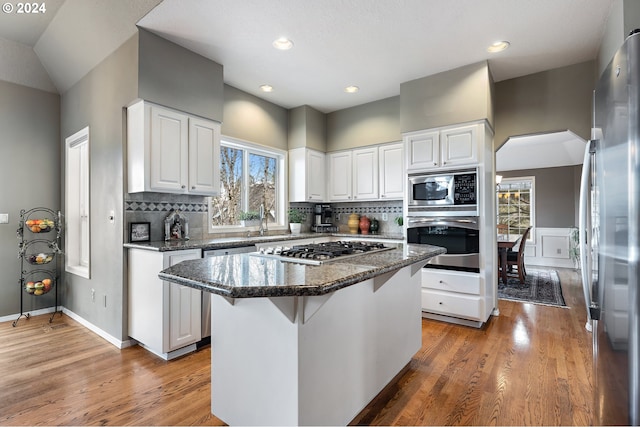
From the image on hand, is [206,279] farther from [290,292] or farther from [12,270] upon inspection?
[12,270]

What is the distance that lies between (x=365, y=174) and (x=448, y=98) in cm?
146

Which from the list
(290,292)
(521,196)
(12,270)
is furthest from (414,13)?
(521,196)

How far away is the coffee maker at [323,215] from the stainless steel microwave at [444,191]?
162cm

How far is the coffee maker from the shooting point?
198 inches

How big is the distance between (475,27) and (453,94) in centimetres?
80

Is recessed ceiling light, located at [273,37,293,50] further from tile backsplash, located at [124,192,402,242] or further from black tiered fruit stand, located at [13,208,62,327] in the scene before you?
black tiered fruit stand, located at [13,208,62,327]

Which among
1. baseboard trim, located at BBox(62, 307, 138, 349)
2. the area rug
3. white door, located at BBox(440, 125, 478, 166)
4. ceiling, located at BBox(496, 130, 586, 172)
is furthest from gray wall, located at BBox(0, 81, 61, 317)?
ceiling, located at BBox(496, 130, 586, 172)

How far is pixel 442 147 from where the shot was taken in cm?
347

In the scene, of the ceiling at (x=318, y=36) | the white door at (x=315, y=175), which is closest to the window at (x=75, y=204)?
the ceiling at (x=318, y=36)

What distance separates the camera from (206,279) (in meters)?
1.19

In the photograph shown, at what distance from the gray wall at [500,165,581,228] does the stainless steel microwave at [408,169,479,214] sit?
5.17m

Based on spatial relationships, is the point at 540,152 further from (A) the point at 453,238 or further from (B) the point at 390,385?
(B) the point at 390,385

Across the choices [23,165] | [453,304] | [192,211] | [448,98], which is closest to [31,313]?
[23,165]

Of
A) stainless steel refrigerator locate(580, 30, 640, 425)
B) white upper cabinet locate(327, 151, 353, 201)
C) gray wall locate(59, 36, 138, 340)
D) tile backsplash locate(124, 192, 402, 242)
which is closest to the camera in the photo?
stainless steel refrigerator locate(580, 30, 640, 425)
